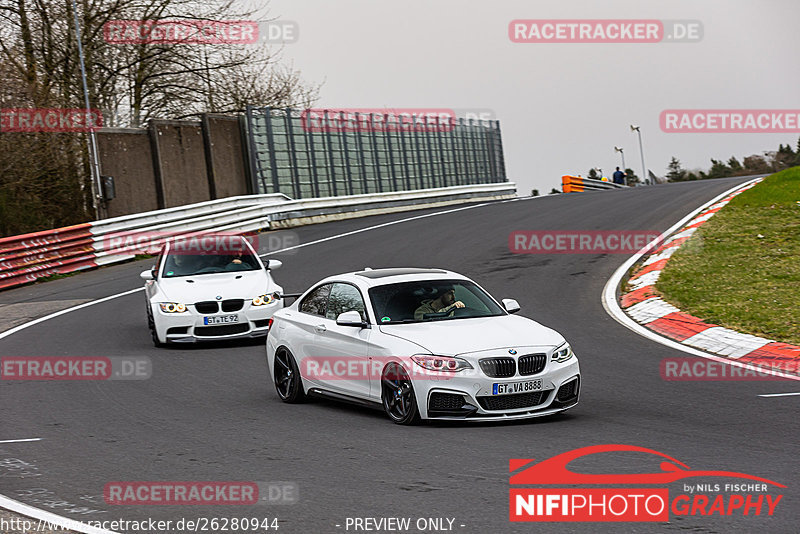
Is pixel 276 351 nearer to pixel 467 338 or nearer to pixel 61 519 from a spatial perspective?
pixel 467 338

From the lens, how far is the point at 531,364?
8.89m

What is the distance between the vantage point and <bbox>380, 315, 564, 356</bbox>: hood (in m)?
8.93

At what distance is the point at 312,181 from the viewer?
117 ft

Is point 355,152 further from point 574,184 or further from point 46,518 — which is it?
point 46,518

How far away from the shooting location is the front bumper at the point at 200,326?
48.0ft

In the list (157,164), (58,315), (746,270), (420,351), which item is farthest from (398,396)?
(157,164)

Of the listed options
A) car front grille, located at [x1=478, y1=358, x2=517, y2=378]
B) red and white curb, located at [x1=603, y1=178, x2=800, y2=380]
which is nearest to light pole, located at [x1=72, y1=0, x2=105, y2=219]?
red and white curb, located at [x1=603, y1=178, x2=800, y2=380]

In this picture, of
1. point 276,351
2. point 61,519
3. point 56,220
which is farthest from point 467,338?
point 56,220

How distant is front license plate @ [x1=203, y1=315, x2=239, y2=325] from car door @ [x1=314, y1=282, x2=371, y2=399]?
14.0ft

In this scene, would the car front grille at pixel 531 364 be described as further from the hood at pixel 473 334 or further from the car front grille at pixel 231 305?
the car front grille at pixel 231 305

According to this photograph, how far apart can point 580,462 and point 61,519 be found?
347cm

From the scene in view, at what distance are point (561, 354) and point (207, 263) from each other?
805cm

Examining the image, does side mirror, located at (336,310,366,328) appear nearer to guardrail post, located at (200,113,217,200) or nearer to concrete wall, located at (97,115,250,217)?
concrete wall, located at (97,115,250,217)

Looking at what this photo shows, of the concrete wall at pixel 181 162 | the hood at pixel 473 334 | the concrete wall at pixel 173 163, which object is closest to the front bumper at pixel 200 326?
the hood at pixel 473 334
